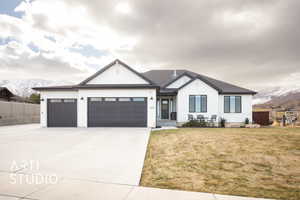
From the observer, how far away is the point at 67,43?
19094 mm

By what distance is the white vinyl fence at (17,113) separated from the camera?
16.0 m

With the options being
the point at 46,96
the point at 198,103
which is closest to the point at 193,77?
the point at 198,103

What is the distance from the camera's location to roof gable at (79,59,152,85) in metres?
13.8

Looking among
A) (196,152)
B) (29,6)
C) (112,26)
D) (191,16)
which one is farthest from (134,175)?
(29,6)

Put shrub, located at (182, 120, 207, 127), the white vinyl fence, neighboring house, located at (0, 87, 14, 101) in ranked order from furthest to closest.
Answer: neighboring house, located at (0, 87, 14, 101)
the white vinyl fence
shrub, located at (182, 120, 207, 127)

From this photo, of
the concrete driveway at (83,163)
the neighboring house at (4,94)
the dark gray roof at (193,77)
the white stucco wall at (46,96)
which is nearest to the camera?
the concrete driveway at (83,163)

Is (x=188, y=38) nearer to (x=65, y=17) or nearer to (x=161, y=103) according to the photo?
(x=161, y=103)

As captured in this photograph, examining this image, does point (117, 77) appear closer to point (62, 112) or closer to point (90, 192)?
point (62, 112)

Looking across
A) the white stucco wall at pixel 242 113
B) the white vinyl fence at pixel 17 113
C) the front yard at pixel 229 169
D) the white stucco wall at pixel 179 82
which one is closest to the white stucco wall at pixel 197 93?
the white stucco wall at pixel 242 113

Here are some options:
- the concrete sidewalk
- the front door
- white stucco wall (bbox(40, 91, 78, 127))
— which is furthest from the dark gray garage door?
the concrete sidewalk

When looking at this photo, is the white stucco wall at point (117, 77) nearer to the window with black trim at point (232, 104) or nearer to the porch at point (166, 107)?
the porch at point (166, 107)

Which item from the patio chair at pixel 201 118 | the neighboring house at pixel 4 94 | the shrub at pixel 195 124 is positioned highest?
the neighboring house at pixel 4 94

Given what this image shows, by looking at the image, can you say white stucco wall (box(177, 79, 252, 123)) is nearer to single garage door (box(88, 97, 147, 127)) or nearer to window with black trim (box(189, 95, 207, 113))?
window with black trim (box(189, 95, 207, 113))

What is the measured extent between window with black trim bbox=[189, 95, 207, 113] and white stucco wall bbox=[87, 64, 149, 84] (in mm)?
4775
